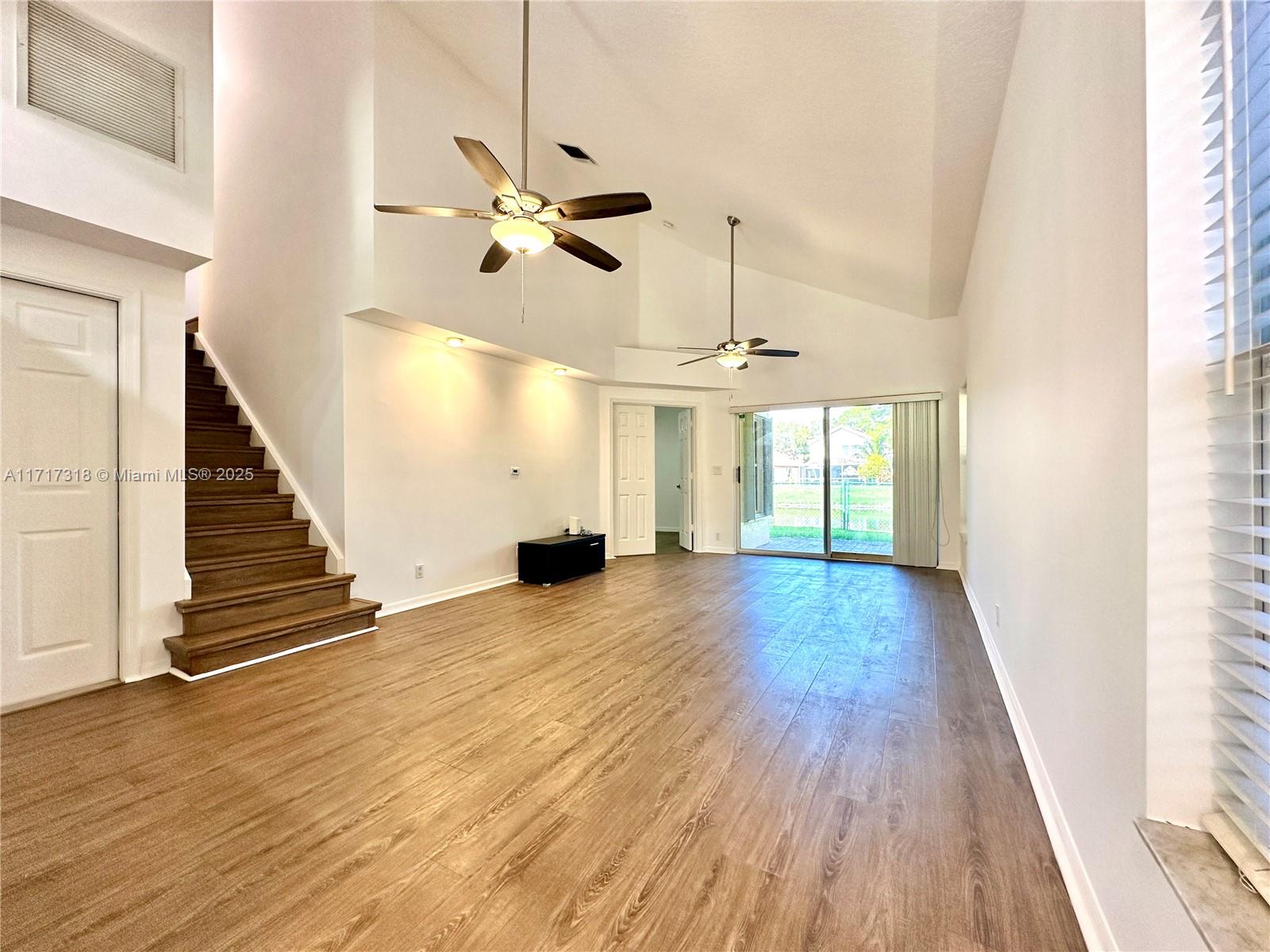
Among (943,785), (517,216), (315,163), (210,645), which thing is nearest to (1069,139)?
(943,785)

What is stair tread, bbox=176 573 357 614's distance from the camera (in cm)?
339

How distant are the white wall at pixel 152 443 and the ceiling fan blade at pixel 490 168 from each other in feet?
7.38

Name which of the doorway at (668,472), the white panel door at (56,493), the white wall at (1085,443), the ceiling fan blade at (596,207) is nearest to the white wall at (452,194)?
the white panel door at (56,493)

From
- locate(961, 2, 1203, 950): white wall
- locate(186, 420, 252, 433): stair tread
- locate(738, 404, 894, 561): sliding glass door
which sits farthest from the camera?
locate(738, 404, 894, 561): sliding glass door

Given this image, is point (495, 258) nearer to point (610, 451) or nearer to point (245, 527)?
point (245, 527)

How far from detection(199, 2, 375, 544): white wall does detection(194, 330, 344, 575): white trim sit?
0.20ft

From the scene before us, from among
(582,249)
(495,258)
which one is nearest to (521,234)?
(582,249)

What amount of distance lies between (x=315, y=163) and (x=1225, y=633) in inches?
241

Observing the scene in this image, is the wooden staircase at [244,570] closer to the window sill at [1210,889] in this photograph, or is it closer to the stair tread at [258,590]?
the stair tread at [258,590]

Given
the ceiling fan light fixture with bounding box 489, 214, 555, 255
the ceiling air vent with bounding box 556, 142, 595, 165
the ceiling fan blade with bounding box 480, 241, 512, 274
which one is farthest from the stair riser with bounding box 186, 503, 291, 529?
the ceiling air vent with bounding box 556, 142, 595, 165

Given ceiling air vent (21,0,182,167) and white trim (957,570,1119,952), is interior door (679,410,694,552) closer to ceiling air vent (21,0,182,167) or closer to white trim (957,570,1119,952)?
white trim (957,570,1119,952)

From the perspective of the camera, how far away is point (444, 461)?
5145 millimetres

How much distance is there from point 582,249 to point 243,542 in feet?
11.6

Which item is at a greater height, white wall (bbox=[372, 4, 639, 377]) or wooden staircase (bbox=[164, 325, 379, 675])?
white wall (bbox=[372, 4, 639, 377])
